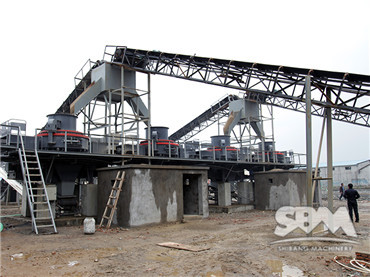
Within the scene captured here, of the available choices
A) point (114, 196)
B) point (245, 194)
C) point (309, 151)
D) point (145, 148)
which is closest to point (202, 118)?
point (245, 194)

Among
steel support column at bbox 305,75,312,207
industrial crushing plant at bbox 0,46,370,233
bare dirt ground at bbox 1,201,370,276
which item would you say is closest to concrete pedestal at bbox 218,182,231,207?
industrial crushing plant at bbox 0,46,370,233

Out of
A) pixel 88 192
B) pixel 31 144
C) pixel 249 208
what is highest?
pixel 31 144

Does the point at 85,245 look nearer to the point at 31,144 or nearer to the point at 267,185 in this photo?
the point at 31,144

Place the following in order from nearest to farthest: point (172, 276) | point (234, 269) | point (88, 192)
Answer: point (172, 276) → point (234, 269) → point (88, 192)

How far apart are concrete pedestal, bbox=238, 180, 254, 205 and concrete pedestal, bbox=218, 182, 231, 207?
203 cm

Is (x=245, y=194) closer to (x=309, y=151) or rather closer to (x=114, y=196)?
(x=114, y=196)

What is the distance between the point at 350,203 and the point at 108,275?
10.7 m

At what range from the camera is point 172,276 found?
6820 millimetres

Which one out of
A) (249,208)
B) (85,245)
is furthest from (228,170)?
(85,245)

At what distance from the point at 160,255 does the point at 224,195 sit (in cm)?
1514

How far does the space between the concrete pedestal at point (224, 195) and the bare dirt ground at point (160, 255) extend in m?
10.6

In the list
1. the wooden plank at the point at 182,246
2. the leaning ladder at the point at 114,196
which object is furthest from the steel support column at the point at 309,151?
the leaning ladder at the point at 114,196

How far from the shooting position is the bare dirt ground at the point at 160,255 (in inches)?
285

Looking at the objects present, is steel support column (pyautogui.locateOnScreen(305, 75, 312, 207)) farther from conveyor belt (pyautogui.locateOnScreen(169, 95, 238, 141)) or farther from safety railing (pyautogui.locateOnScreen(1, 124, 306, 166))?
conveyor belt (pyautogui.locateOnScreen(169, 95, 238, 141))
